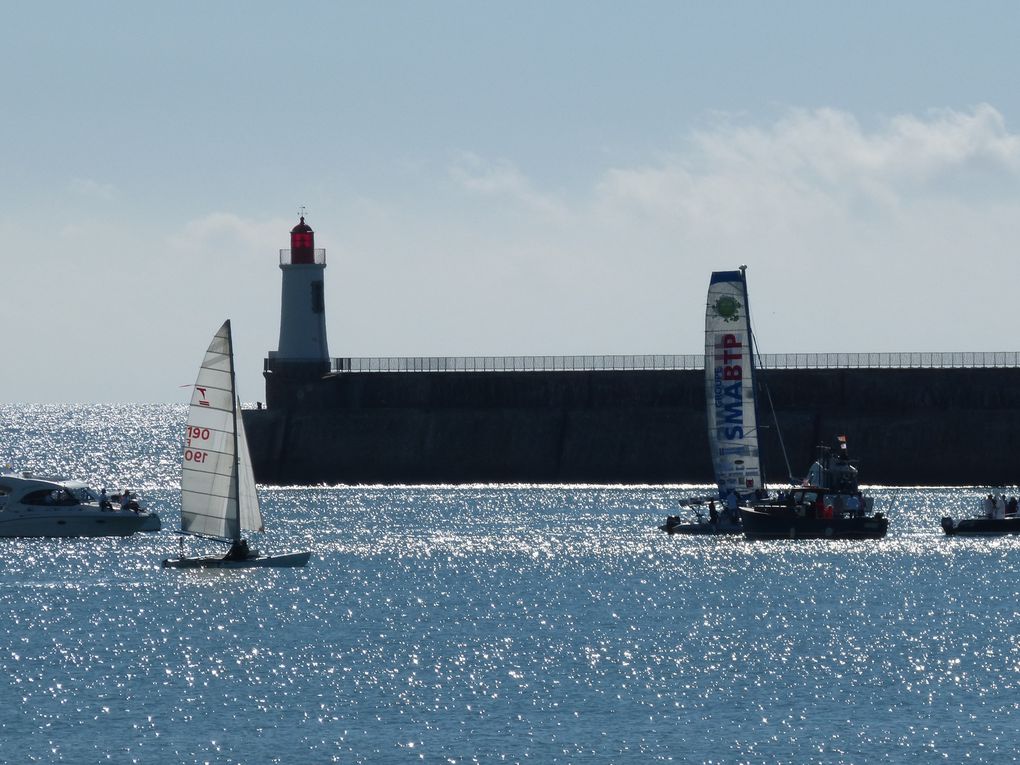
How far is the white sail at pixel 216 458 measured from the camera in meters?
61.1

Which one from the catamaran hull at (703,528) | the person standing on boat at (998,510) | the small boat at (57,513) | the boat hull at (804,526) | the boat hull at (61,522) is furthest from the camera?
the small boat at (57,513)

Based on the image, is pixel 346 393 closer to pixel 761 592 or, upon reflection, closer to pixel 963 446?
pixel 963 446

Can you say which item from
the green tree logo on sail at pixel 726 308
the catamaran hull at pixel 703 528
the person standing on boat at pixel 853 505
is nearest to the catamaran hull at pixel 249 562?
the catamaran hull at pixel 703 528

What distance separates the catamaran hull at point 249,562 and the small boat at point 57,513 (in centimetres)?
1472

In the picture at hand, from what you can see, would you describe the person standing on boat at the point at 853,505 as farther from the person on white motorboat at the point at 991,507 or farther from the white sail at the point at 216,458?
the white sail at the point at 216,458

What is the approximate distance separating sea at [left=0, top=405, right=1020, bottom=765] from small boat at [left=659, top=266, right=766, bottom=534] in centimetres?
197

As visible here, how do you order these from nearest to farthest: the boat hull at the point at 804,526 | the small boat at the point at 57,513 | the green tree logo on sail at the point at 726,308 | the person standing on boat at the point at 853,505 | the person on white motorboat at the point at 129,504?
the boat hull at the point at 804,526
the person standing on boat at the point at 853,505
the green tree logo on sail at the point at 726,308
the small boat at the point at 57,513
the person on white motorboat at the point at 129,504

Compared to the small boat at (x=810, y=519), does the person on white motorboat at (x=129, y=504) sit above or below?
above

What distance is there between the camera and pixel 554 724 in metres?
36.7

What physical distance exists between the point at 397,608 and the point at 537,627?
5.95 metres

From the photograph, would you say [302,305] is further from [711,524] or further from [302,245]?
[711,524]

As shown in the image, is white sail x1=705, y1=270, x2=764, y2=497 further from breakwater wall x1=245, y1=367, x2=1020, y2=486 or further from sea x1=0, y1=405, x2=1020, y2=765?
breakwater wall x1=245, y1=367, x2=1020, y2=486

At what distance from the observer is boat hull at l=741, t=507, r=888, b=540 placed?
73.9 meters

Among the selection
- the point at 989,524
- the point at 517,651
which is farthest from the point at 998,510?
the point at 517,651
